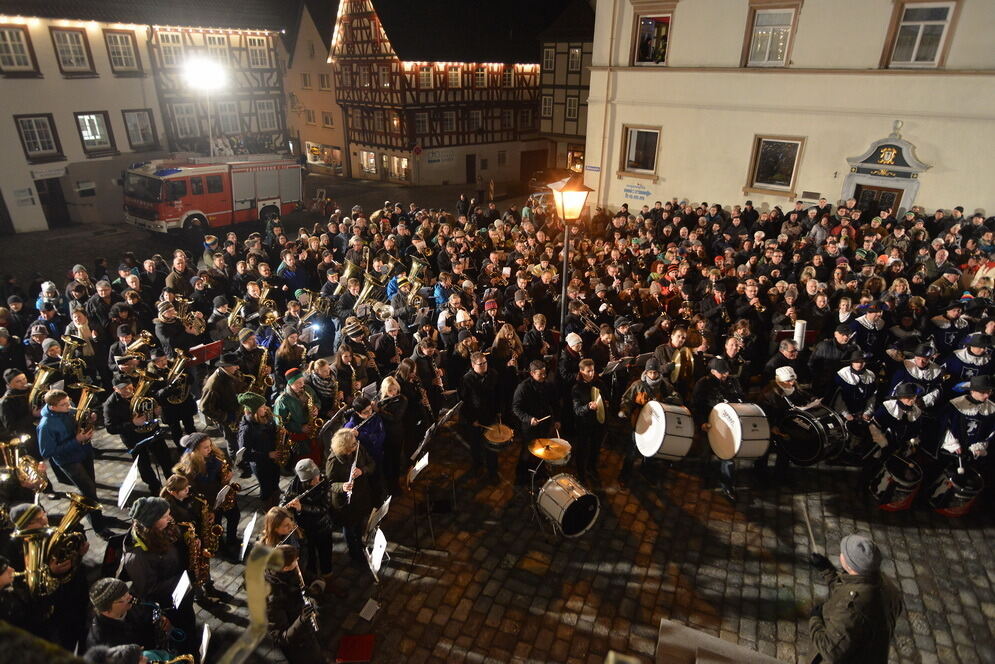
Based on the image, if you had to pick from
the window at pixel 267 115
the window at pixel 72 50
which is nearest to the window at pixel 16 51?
the window at pixel 72 50

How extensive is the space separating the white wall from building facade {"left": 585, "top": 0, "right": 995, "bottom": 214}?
21.6 m

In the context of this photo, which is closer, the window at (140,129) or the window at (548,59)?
the window at (140,129)

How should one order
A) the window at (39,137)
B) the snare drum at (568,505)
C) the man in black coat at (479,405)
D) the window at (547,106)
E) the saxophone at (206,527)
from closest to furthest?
the saxophone at (206,527) < the snare drum at (568,505) < the man in black coat at (479,405) < the window at (39,137) < the window at (547,106)

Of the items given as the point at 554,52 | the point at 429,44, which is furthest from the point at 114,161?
the point at 554,52

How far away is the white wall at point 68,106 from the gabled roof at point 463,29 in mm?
13498

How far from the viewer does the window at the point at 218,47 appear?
29547 mm

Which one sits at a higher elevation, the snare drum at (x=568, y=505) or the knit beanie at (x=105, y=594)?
the knit beanie at (x=105, y=594)

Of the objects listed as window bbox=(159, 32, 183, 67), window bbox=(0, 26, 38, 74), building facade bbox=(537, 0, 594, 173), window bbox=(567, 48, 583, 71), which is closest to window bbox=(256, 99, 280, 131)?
window bbox=(159, 32, 183, 67)

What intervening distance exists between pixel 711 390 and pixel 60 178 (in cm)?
2932

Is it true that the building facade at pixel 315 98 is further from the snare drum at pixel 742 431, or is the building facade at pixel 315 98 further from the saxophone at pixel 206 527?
the snare drum at pixel 742 431

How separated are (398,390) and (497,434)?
1.49m

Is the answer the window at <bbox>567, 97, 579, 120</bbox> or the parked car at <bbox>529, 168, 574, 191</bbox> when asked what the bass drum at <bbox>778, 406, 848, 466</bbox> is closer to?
the parked car at <bbox>529, 168, 574, 191</bbox>

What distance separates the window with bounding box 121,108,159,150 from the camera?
26.8 meters

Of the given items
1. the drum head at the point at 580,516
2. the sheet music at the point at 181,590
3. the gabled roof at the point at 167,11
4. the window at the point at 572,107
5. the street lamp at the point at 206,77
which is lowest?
the drum head at the point at 580,516
